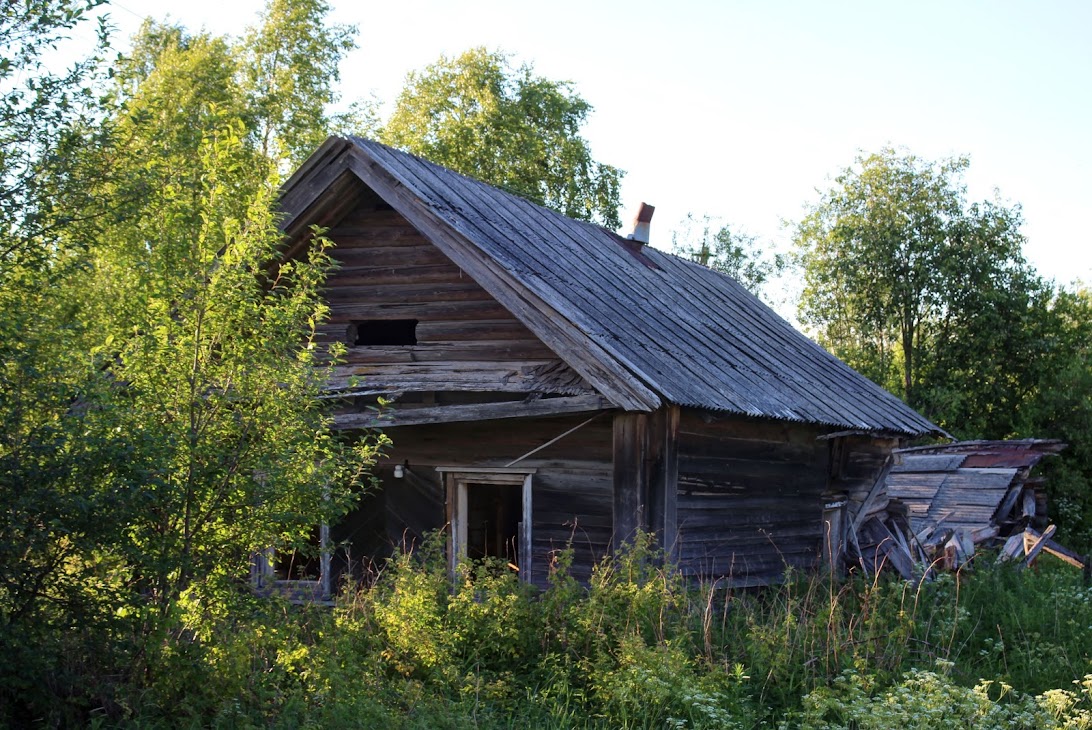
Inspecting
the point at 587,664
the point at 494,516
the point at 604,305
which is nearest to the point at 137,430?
the point at 587,664

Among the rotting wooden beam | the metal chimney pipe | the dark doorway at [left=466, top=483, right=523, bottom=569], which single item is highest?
the metal chimney pipe

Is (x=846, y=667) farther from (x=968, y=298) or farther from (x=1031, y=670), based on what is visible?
(x=968, y=298)

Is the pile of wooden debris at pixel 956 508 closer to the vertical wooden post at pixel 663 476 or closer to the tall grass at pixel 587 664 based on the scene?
the vertical wooden post at pixel 663 476

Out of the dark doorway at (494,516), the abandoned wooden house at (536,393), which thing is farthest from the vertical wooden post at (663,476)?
the dark doorway at (494,516)

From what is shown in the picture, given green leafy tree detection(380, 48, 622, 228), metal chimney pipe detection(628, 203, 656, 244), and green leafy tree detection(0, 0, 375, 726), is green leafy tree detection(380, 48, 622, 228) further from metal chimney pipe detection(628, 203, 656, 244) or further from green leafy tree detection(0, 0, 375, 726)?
green leafy tree detection(0, 0, 375, 726)

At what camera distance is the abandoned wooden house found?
408 inches

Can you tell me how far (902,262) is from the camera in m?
29.0

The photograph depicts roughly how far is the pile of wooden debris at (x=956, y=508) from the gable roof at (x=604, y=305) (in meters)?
1.59

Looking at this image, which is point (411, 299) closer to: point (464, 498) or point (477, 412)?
point (477, 412)

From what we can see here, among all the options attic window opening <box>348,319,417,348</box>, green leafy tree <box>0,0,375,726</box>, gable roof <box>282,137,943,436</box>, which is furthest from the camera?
attic window opening <box>348,319,417,348</box>

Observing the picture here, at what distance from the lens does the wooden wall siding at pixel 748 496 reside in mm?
11164

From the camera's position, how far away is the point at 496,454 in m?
11.2

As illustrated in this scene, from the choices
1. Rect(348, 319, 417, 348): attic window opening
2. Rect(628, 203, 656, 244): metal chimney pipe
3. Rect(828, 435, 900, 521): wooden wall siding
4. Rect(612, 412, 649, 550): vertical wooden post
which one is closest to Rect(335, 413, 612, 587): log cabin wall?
Rect(612, 412, 649, 550): vertical wooden post

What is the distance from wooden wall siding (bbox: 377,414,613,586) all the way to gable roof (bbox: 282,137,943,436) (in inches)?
40.0
